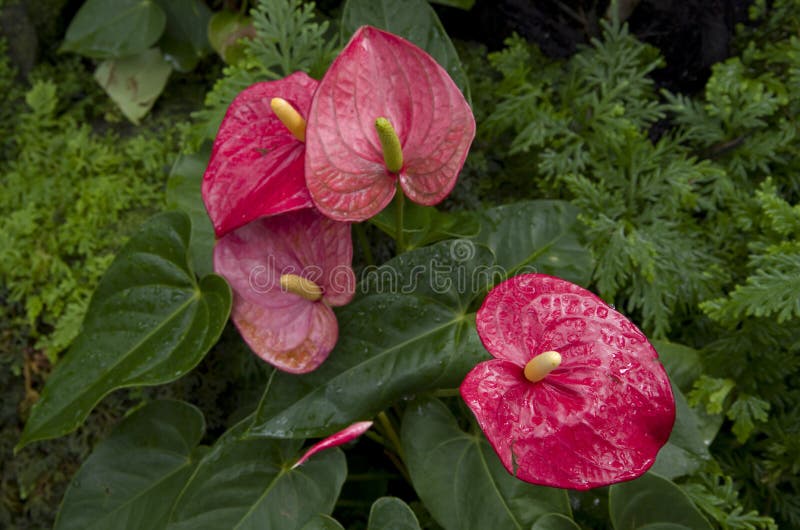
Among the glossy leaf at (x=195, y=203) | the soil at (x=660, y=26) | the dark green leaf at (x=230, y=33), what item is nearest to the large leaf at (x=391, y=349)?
the glossy leaf at (x=195, y=203)

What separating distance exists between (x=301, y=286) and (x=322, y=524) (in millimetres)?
264

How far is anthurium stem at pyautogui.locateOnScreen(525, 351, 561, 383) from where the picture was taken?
530mm

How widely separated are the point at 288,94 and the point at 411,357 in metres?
0.34

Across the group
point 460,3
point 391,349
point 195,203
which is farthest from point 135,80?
point 391,349

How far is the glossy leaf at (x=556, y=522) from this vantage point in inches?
26.6

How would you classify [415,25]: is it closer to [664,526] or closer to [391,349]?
[391,349]

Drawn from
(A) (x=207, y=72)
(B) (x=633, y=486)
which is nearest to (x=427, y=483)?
(B) (x=633, y=486)

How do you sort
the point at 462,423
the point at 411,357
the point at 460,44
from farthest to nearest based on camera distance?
the point at 460,44, the point at 462,423, the point at 411,357

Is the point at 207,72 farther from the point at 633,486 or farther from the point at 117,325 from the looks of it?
the point at 633,486

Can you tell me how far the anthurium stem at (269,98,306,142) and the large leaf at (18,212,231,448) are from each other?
20 centimetres

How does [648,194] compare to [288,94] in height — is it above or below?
below

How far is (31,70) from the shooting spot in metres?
1.36

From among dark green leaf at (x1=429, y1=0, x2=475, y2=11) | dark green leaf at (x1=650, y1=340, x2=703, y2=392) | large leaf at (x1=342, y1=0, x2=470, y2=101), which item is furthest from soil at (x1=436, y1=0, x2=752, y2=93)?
dark green leaf at (x1=650, y1=340, x2=703, y2=392)

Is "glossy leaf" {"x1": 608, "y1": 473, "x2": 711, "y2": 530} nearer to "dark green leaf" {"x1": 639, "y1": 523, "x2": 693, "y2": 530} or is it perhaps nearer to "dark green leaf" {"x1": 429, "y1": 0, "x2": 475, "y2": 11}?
"dark green leaf" {"x1": 639, "y1": 523, "x2": 693, "y2": 530}
